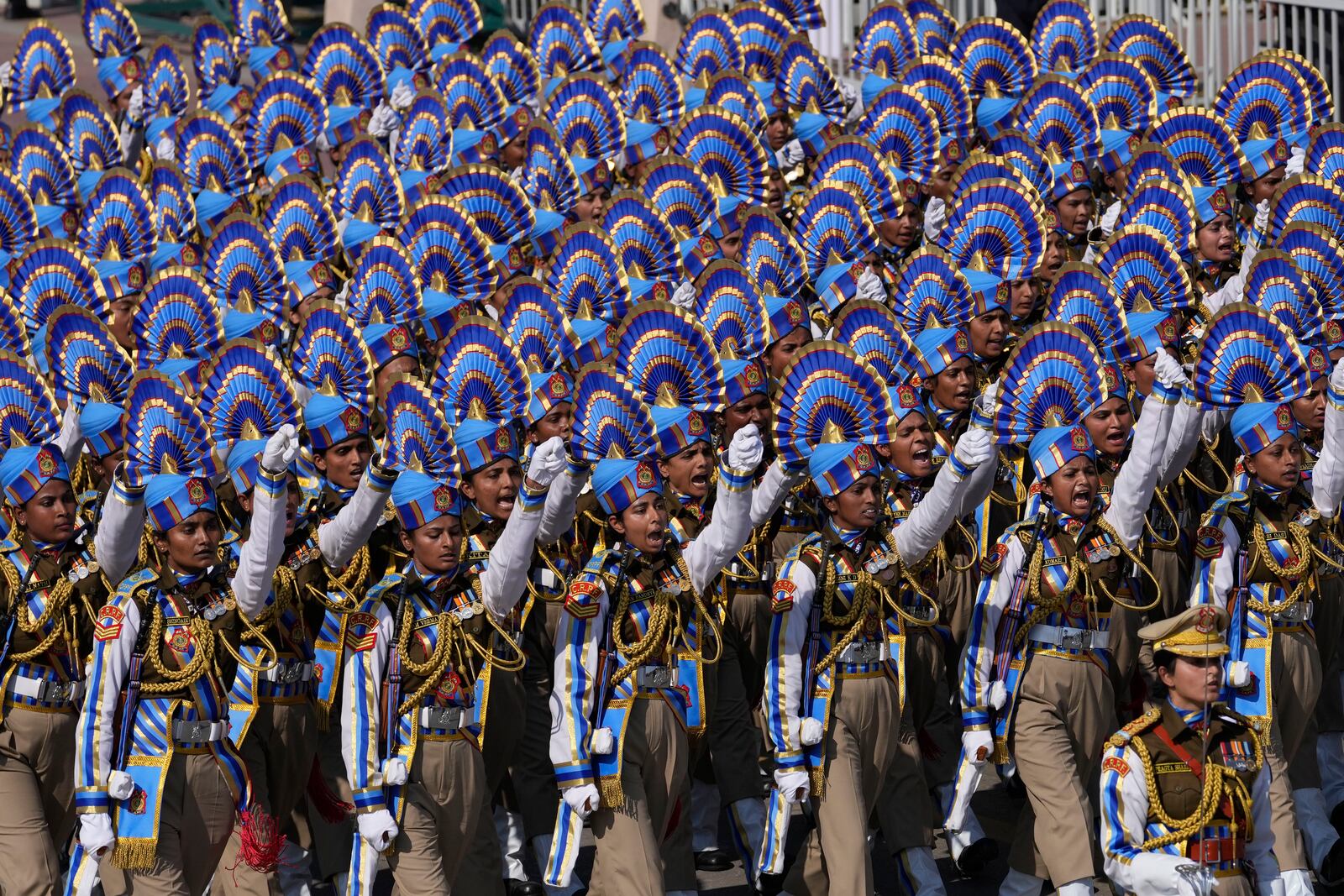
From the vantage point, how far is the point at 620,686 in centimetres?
930

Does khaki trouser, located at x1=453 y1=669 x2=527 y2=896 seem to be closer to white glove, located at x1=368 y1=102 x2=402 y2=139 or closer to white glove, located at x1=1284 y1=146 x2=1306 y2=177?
white glove, located at x1=1284 y1=146 x2=1306 y2=177

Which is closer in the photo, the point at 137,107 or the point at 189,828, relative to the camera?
the point at 189,828

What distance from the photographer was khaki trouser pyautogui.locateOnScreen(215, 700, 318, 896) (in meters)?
9.73

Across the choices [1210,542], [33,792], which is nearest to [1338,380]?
[1210,542]

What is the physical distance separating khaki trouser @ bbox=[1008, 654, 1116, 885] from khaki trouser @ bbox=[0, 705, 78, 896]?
3.60m

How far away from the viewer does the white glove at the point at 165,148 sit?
55.0 ft

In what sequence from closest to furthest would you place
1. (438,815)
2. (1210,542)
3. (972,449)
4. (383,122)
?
1. (438,815)
2. (972,449)
3. (1210,542)
4. (383,122)

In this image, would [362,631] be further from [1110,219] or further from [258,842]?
[1110,219]

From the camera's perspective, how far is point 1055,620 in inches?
390

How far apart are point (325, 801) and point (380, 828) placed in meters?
1.46

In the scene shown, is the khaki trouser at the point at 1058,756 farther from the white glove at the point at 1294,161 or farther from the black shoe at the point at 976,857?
the white glove at the point at 1294,161

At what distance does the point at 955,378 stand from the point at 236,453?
341 centimetres

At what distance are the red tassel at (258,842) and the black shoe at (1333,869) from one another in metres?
4.16

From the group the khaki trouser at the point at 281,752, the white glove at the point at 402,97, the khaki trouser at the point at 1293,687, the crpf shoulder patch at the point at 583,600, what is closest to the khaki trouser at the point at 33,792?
the khaki trouser at the point at 281,752
